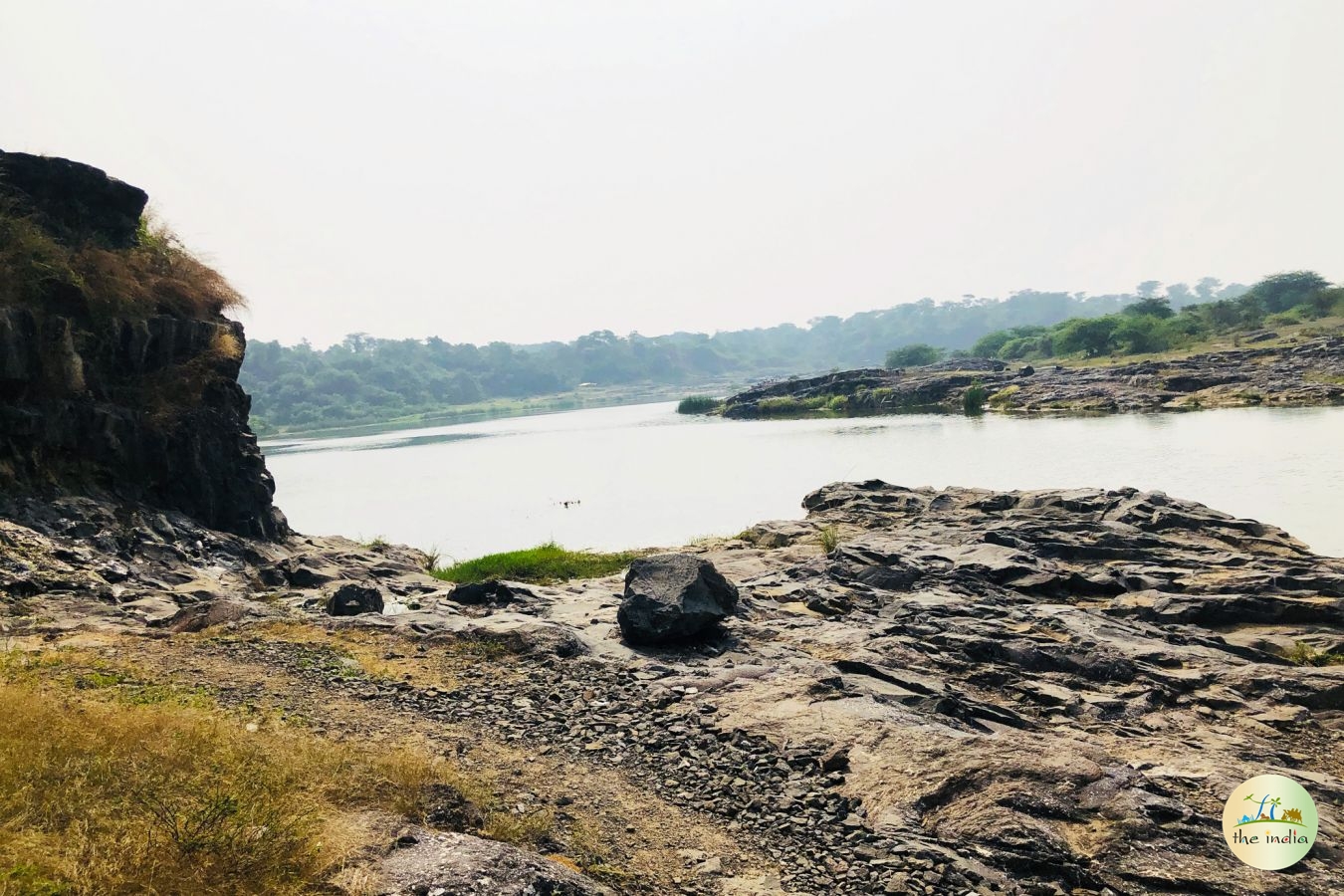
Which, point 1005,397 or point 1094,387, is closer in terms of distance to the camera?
point 1094,387

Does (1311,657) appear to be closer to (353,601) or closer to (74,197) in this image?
(353,601)

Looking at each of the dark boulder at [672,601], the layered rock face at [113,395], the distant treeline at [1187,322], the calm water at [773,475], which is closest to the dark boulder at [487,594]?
the dark boulder at [672,601]

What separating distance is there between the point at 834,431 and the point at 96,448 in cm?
6239

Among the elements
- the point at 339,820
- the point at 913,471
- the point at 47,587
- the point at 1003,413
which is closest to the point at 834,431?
the point at 1003,413

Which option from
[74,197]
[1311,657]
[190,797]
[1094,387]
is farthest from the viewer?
[1094,387]

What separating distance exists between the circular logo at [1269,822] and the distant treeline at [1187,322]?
12044 centimetres

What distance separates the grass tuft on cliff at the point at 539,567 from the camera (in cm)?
2294

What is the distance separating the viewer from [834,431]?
73.5 metres

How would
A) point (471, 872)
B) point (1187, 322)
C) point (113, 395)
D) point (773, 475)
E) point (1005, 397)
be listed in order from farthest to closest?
point (1187, 322), point (1005, 397), point (773, 475), point (113, 395), point (471, 872)

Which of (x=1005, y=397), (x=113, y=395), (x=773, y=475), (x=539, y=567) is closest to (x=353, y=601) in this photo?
(x=539, y=567)

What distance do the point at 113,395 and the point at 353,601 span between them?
1129cm

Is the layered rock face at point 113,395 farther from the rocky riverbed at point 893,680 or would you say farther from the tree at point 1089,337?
the tree at point 1089,337

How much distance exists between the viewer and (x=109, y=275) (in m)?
21.7

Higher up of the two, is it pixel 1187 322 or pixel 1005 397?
pixel 1187 322
